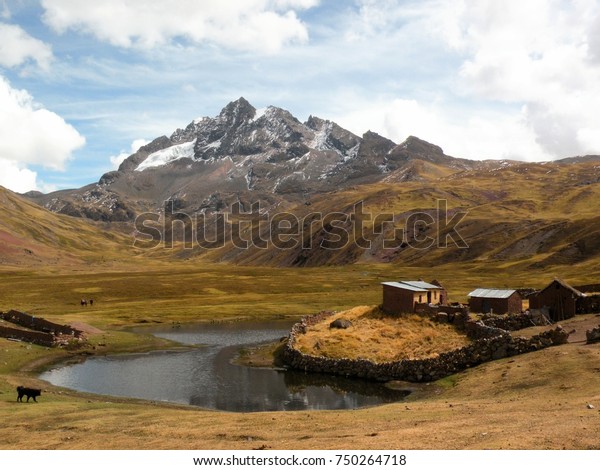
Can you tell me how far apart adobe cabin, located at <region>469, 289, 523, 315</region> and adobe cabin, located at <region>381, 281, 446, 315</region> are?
5146 millimetres

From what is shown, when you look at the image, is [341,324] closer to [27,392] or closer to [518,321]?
[518,321]

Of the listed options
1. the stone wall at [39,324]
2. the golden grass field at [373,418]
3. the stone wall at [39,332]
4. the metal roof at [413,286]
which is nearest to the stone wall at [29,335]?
the stone wall at [39,332]

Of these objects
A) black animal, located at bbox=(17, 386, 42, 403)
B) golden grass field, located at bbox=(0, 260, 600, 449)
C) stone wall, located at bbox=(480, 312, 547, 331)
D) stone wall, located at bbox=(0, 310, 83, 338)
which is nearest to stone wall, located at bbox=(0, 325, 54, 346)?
stone wall, located at bbox=(0, 310, 83, 338)

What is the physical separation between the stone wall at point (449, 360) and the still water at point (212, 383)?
5.38ft

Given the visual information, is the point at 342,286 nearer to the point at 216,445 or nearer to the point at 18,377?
the point at 18,377

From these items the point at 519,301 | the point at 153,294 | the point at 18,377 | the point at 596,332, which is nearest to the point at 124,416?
the point at 18,377

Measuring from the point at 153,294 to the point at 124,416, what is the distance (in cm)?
12688

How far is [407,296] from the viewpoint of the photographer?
245 feet

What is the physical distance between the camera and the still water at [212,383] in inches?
2167

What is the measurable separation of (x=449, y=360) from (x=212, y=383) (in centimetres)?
2597

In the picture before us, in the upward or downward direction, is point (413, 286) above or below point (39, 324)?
above

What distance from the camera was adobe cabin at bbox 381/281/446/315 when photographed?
244ft

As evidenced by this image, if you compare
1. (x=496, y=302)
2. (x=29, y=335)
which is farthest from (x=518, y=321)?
(x=29, y=335)

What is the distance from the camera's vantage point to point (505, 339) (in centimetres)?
5512
